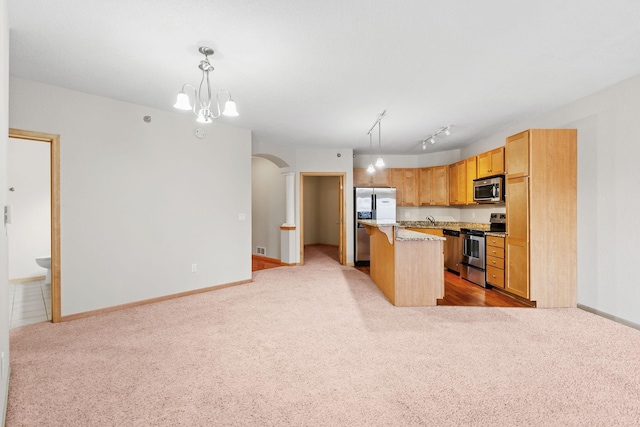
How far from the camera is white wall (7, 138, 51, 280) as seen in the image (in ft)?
16.1

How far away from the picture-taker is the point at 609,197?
328 cm

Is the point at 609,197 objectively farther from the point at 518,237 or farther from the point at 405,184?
the point at 405,184

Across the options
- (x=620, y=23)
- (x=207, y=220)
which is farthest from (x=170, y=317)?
(x=620, y=23)

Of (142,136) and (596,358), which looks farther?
(142,136)

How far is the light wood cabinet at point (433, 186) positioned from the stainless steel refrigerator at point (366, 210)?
76 centimetres

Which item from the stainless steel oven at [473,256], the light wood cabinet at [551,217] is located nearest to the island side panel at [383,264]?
the stainless steel oven at [473,256]

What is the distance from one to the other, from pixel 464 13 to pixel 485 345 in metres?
2.65

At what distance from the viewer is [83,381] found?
2.12 metres

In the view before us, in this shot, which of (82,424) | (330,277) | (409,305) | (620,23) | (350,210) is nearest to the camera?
(82,424)

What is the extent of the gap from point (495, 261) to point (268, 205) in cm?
492

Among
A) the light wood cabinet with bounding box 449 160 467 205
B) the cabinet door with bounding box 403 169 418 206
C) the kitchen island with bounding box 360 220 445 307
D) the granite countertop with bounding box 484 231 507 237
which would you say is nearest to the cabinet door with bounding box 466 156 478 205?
the light wood cabinet with bounding box 449 160 467 205

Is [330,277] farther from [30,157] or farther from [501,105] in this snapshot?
[30,157]

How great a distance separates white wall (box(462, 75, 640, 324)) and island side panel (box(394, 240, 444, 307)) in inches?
66.3

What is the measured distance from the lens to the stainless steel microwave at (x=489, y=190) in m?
4.58
